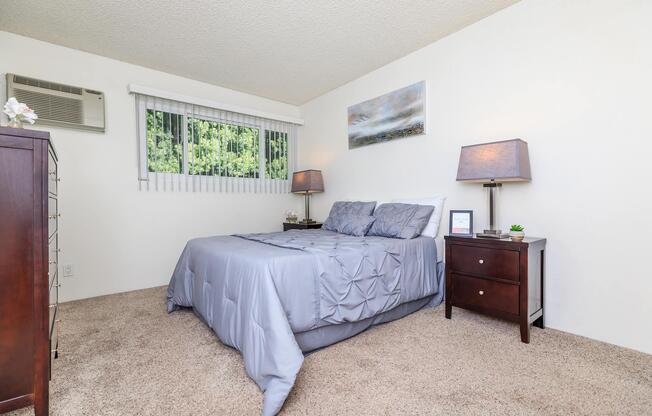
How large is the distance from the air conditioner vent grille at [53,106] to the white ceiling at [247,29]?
535 millimetres

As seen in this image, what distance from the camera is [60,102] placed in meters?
3.02

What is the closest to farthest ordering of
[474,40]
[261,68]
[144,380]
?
1. [144,380]
2. [474,40]
3. [261,68]

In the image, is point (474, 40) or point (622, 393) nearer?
point (622, 393)

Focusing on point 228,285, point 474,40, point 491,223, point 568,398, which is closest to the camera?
point 568,398

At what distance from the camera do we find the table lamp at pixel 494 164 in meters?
2.21

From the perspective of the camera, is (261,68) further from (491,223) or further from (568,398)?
(568,398)

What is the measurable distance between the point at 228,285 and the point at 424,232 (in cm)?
181

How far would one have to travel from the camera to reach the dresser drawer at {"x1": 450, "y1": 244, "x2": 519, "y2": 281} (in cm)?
213

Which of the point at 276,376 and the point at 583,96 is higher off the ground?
the point at 583,96

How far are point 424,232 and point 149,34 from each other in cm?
310

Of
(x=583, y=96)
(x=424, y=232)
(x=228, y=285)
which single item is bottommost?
(x=228, y=285)

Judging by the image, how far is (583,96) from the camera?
216cm

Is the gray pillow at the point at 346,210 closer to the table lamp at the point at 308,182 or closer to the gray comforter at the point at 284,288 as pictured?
the table lamp at the point at 308,182

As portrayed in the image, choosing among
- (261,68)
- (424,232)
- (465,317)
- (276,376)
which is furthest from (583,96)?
(261,68)
